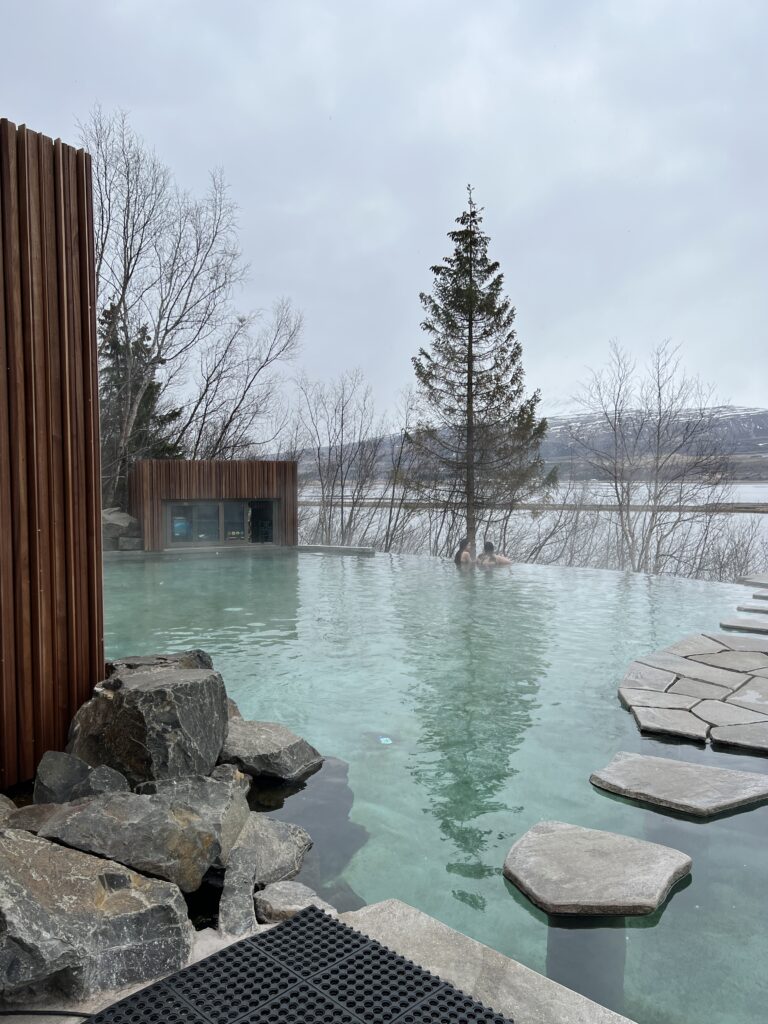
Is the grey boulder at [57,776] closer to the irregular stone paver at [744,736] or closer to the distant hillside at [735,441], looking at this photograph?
the irregular stone paver at [744,736]

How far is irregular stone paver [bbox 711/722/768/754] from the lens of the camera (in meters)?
3.33

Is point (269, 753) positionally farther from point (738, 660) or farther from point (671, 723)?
point (738, 660)

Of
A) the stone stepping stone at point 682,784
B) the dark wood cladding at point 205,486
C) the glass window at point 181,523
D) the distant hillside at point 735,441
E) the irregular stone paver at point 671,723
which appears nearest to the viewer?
the stone stepping stone at point 682,784

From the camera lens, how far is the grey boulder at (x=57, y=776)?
94.4 inches

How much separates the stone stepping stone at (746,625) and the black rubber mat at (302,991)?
17.6 feet

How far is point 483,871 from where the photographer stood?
232 centimetres

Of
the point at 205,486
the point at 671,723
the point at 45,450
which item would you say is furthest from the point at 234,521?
the point at 45,450

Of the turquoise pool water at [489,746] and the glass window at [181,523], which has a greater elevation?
the glass window at [181,523]

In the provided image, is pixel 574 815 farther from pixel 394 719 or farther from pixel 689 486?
pixel 689 486

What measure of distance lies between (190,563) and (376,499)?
26.3 feet

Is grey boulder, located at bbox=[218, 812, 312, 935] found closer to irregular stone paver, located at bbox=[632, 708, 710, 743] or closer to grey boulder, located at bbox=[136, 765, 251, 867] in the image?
grey boulder, located at bbox=[136, 765, 251, 867]

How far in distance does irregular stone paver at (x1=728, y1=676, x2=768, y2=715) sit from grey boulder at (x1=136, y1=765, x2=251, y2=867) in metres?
2.91

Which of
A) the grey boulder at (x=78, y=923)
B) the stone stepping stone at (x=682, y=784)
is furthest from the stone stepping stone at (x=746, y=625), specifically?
the grey boulder at (x=78, y=923)

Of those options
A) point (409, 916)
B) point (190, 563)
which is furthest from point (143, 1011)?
point (190, 563)
